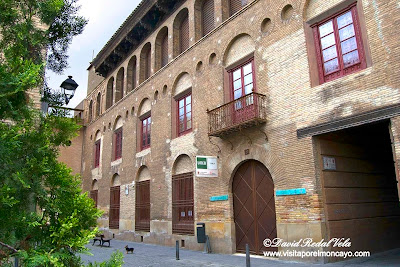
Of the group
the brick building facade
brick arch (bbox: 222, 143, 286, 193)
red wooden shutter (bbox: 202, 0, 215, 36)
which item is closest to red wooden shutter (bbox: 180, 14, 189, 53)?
the brick building facade

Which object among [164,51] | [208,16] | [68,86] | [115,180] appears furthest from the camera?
[115,180]

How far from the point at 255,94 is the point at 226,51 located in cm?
323

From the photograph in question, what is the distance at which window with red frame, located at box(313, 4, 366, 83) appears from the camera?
9.79 metres

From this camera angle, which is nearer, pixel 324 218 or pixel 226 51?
pixel 324 218

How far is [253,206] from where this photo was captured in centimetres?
1228

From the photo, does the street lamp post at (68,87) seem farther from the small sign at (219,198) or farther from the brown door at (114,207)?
the brown door at (114,207)

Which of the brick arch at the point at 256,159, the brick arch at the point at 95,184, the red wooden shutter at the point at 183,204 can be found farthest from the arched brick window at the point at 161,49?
the brick arch at the point at 95,184

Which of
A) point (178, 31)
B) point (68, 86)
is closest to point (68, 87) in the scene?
point (68, 86)

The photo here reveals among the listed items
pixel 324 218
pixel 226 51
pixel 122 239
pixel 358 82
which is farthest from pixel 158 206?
pixel 358 82

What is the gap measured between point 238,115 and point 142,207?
966 cm

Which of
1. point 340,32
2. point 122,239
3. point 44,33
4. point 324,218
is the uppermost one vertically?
point 340,32

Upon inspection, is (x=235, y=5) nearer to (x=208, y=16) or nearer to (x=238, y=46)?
(x=208, y=16)

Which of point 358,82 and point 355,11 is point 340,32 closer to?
point 355,11

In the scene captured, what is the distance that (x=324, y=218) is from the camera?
32.2ft
